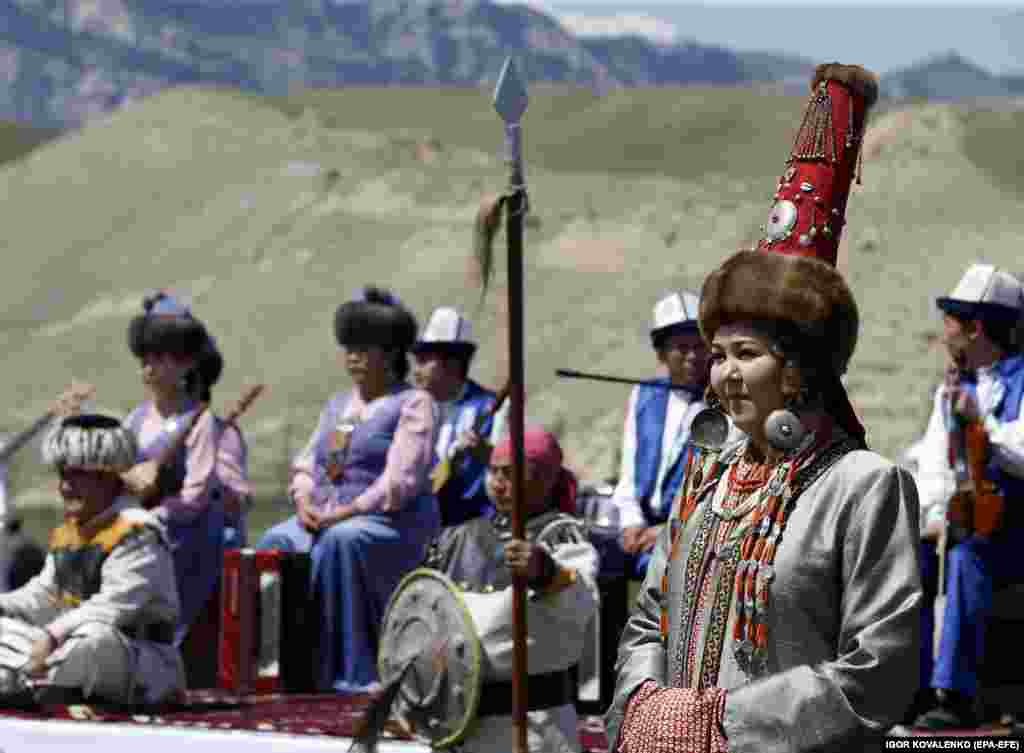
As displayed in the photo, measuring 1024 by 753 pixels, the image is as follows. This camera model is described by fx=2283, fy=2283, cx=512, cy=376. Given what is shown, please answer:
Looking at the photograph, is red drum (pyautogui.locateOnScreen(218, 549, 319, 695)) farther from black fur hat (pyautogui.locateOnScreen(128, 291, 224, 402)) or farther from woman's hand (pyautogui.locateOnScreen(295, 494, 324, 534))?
black fur hat (pyautogui.locateOnScreen(128, 291, 224, 402))

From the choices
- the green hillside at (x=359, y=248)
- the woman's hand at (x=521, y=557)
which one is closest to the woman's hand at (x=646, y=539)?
the woman's hand at (x=521, y=557)

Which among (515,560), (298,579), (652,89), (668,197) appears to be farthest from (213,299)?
(652,89)

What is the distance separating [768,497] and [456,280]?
1262 inches

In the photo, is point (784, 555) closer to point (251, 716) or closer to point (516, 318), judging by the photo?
point (516, 318)

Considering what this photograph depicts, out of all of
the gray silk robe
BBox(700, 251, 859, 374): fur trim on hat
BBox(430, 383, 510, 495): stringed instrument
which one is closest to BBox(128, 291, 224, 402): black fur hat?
BBox(430, 383, 510, 495): stringed instrument

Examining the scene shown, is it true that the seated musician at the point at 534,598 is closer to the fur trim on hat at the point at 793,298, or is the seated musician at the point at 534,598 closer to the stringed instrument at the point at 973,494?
the stringed instrument at the point at 973,494

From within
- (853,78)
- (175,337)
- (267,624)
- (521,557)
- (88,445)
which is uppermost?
(853,78)

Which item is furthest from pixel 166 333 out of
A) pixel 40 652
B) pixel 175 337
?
pixel 40 652

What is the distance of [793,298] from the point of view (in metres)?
3.70

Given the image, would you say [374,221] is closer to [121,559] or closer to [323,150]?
[323,150]

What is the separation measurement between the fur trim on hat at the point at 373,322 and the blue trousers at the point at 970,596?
2.29 m

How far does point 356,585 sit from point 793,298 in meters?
4.76

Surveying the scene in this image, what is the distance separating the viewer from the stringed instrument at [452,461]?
6.77 m

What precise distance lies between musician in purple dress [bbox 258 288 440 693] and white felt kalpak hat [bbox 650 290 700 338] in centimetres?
112
